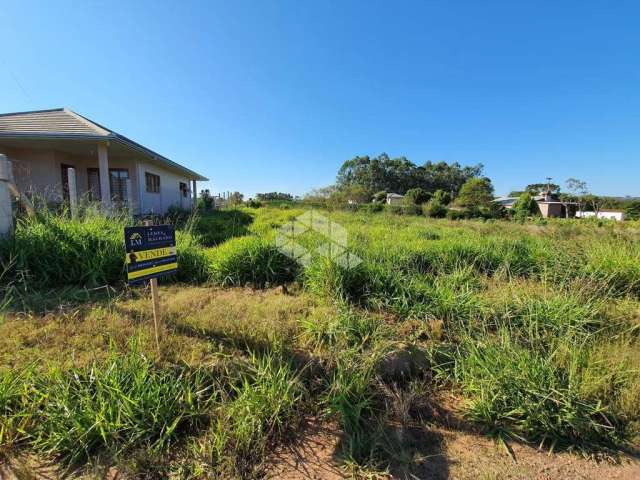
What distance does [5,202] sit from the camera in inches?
159

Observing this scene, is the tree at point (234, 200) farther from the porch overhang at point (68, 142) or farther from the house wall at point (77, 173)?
the porch overhang at point (68, 142)

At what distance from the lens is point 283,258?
4.09 meters

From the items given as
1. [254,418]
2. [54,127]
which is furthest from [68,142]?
[254,418]

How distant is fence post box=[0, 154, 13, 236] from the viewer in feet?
13.0

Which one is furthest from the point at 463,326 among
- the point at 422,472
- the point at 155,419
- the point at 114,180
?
the point at 114,180

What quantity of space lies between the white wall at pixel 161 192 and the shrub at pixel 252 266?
692 cm

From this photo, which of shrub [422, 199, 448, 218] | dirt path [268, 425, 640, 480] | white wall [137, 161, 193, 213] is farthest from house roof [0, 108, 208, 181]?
shrub [422, 199, 448, 218]

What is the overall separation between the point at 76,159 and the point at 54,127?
306cm

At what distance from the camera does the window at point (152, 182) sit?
1123 centimetres

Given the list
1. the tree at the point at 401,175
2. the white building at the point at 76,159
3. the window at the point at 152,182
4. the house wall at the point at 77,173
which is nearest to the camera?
the white building at the point at 76,159

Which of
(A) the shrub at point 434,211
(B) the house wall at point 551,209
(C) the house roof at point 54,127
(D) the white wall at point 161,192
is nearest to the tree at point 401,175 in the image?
(B) the house wall at point 551,209

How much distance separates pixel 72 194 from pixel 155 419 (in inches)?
259

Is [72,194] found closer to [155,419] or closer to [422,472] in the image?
[155,419]

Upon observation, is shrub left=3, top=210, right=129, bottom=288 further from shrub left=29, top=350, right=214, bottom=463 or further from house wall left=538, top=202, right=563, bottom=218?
house wall left=538, top=202, right=563, bottom=218
